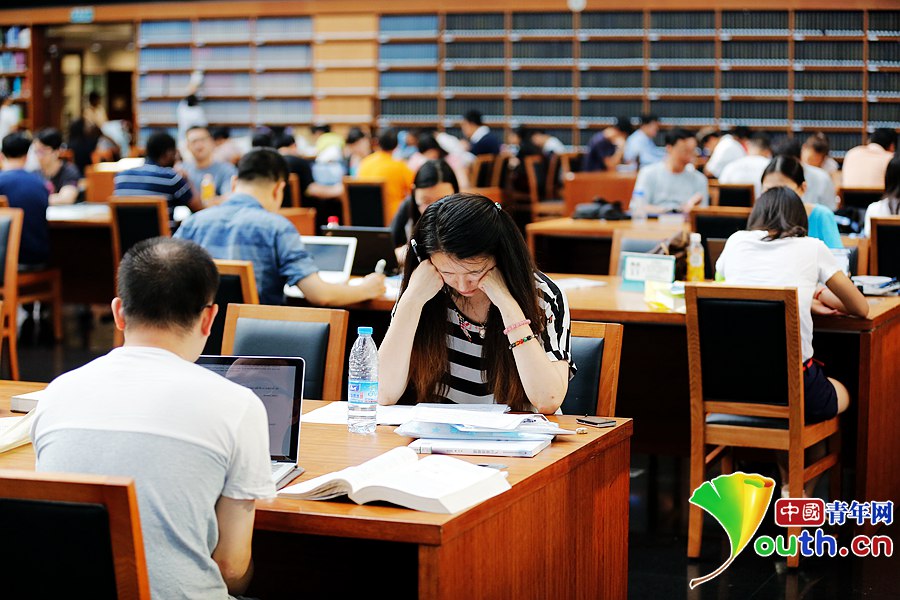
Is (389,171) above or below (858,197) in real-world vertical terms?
above

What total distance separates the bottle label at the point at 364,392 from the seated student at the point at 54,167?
21.9ft

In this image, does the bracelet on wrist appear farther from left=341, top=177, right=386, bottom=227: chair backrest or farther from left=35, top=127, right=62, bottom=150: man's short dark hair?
left=35, top=127, right=62, bottom=150: man's short dark hair

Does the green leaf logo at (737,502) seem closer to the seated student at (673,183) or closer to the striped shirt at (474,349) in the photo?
the striped shirt at (474,349)

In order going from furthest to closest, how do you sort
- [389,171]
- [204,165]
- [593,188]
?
[593,188], [389,171], [204,165]

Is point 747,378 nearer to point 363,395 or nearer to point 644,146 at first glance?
point 363,395

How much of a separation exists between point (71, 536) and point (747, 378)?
8.09 feet

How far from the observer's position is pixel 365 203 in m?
8.65

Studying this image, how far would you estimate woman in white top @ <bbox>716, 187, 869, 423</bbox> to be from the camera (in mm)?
3748

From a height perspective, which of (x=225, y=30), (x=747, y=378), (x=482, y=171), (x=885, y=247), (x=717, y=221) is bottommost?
(x=747, y=378)

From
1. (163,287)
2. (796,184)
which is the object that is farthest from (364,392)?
(796,184)

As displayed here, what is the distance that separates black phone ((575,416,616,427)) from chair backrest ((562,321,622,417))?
0.69ft

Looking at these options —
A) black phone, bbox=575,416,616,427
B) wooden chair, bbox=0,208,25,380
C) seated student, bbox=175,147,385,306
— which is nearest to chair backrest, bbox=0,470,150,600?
black phone, bbox=575,416,616,427

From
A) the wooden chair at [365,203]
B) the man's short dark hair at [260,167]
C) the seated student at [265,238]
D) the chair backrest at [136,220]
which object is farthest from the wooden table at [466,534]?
the wooden chair at [365,203]

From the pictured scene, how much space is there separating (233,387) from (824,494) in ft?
10.6
